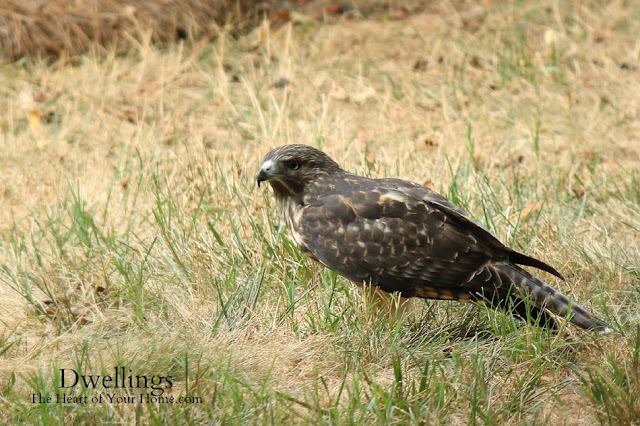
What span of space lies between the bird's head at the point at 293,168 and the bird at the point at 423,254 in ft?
0.78

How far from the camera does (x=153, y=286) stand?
488 centimetres

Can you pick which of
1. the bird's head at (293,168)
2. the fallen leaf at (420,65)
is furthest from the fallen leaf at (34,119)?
the bird's head at (293,168)

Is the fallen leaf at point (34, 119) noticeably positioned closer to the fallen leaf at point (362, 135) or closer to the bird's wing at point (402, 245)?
the fallen leaf at point (362, 135)

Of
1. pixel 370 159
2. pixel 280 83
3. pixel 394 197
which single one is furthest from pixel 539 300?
pixel 280 83

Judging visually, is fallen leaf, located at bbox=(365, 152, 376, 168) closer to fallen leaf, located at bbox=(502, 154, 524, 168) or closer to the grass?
the grass

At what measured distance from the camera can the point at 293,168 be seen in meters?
4.56

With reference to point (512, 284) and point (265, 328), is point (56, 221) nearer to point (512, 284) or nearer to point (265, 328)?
point (265, 328)

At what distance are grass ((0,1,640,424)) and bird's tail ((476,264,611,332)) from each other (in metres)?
0.09

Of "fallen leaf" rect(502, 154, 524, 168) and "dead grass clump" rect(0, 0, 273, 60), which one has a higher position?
"dead grass clump" rect(0, 0, 273, 60)

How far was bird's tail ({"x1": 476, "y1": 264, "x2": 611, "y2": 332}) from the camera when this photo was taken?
13.6 feet

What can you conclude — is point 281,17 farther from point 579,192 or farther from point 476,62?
point 579,192

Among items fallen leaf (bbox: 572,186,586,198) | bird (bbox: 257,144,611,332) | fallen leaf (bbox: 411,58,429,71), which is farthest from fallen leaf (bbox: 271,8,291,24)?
bird (bbox: 257,144,611,332)

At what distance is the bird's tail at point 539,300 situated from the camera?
4.15 meters

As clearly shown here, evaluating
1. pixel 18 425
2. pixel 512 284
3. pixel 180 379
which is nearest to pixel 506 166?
pixel 512 284
